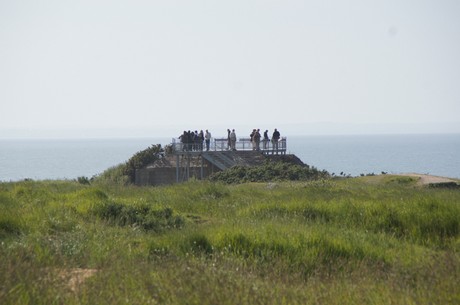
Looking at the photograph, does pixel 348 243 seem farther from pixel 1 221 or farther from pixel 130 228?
pixel 1 221

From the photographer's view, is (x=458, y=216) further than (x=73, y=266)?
Yes

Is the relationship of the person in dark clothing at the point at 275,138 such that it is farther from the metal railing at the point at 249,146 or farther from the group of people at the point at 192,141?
the group of people at the point at 192,141

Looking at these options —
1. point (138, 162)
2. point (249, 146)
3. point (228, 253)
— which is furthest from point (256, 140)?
point (228, 253)

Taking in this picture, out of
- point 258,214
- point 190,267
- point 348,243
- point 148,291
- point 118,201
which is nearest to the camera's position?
point 148,291

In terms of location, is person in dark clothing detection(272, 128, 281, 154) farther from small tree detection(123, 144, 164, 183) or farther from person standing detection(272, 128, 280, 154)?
small tree detection(123, 144, 164, 183)

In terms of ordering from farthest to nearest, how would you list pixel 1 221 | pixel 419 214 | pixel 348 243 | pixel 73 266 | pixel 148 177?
pixel 148 177
pixel 419 214
pixel 1 221
pixel 348 243
pixel 73 266

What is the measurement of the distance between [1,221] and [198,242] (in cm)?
455

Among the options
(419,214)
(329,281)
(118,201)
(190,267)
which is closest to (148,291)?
(190,267)

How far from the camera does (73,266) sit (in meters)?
10.0

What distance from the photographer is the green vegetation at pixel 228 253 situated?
8.16m

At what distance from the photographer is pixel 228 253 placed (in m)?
11.6

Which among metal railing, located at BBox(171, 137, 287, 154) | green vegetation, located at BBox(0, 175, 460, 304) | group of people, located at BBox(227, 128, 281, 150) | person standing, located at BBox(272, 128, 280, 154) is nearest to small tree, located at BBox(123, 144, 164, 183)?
metal railing, located at BBox(171, 137, 287, 154)

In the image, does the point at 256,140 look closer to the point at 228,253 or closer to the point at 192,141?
the point at 192,141

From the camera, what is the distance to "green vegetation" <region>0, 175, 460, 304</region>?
26.8 feet
